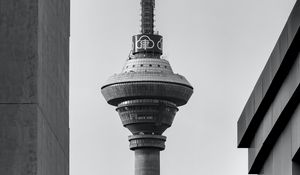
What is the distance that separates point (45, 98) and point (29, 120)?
4.25 ft

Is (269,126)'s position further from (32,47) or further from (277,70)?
(32,47)

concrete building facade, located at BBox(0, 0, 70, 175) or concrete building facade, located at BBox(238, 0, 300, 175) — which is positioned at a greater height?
concrete building facade, located at BBox(238, 0, 300, 175)

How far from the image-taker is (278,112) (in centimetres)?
2622

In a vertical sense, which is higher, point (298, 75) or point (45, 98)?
point (298, 75)

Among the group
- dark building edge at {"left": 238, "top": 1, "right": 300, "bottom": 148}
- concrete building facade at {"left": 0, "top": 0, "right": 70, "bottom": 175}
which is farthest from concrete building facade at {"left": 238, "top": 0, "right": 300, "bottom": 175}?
concrete building facade at {"left": 0, "top": 0, "right": 70, "bottom": 175}

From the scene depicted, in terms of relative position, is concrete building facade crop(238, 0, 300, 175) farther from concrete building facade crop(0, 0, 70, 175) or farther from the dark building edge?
concrete building facade crop(0, 0, 70, 175)

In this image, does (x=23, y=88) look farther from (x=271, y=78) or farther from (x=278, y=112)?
(x=278, y=112)

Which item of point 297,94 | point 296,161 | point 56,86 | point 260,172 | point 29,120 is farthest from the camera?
point 260,172

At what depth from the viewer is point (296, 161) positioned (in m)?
24.9

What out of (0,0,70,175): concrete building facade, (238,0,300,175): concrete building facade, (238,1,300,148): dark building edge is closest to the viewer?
(0,0,70,175): concrete building facade

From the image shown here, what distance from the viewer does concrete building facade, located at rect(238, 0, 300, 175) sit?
75.0 feet

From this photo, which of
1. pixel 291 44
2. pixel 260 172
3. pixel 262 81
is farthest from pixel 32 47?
pixel 260 172

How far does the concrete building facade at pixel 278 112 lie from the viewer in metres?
22.9

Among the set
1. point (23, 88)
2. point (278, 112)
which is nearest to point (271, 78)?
point (278, 112)
